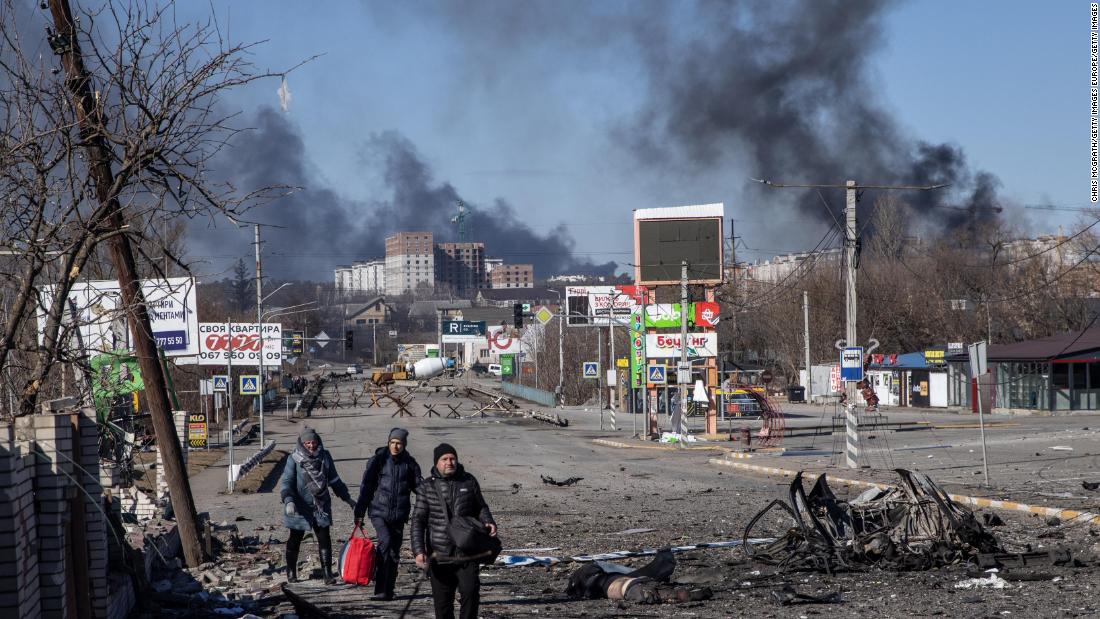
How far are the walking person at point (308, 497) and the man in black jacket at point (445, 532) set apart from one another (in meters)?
3.71

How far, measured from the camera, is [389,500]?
38.1 feet

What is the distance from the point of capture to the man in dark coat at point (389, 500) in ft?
37.8

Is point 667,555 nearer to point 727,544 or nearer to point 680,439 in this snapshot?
point 727,544

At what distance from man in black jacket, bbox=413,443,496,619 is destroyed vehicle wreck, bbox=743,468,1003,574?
4482 millimetres

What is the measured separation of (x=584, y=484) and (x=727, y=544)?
11.1m

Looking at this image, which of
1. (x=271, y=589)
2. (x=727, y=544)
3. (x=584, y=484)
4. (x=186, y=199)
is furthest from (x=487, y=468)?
(x=186, y=199)

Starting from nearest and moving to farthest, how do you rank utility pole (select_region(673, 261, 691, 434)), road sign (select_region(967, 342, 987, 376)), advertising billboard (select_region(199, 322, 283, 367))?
road sign (select_region(967, 342, 987, 376)), utility pole (select_region(673, 261, 691, 434)), advertising billboard (select_region(199, 322, 283, 367))

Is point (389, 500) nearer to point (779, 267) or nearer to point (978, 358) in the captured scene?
point (978, 358)

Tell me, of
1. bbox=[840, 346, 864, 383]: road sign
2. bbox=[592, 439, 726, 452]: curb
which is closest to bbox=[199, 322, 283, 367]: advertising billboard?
bbox=[592, 439, 726, 452]: curb

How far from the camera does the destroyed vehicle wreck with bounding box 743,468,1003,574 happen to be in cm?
1251

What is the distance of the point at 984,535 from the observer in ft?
42.3

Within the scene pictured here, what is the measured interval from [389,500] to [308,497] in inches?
67.8

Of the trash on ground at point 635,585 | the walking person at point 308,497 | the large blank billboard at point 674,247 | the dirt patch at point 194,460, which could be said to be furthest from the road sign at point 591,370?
the trash on ground at point 635,585

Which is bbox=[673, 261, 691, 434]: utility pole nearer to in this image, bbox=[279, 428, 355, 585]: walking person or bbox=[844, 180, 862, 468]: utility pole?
bbox=[844, 180, 862, 468]: utility pole
